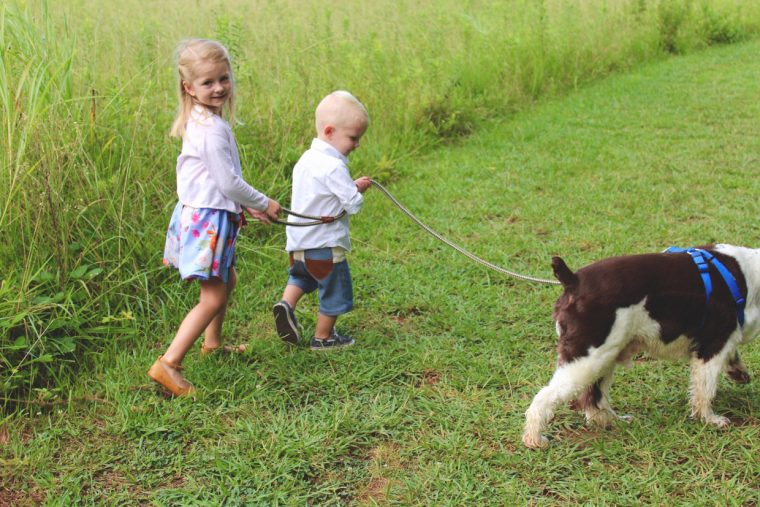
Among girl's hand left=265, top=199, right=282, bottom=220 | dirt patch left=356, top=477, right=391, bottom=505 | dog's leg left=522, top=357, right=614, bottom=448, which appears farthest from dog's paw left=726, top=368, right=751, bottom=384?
girl's hand left=265, top=199, right=282, bottom=220

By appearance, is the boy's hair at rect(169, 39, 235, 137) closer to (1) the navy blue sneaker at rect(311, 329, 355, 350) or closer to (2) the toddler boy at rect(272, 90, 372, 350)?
(2) the toddler boy at rect(272, 90, 372, 350)

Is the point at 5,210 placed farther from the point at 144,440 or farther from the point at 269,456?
the point at 269,456

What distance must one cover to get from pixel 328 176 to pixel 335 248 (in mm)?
396

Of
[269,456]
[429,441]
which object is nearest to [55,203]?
[269,456]

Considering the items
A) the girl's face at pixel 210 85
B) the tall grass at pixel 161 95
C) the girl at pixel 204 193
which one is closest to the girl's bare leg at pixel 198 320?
the girl at pixel 204 193

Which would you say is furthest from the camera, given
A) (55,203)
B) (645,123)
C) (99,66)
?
(645,123)

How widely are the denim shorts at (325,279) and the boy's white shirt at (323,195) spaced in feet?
0.25

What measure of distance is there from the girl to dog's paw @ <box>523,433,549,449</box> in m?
1.60

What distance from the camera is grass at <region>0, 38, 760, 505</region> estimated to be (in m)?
3.09

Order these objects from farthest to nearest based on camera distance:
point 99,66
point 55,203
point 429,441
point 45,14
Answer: point 99,66, point 45,14, point 55,203, point 429,441

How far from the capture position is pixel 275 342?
424 centimetres

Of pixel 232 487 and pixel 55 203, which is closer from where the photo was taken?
pixel 232 487

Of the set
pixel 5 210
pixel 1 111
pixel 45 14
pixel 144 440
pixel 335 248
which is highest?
pixel 45 14

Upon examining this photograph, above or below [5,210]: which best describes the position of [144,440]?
below
